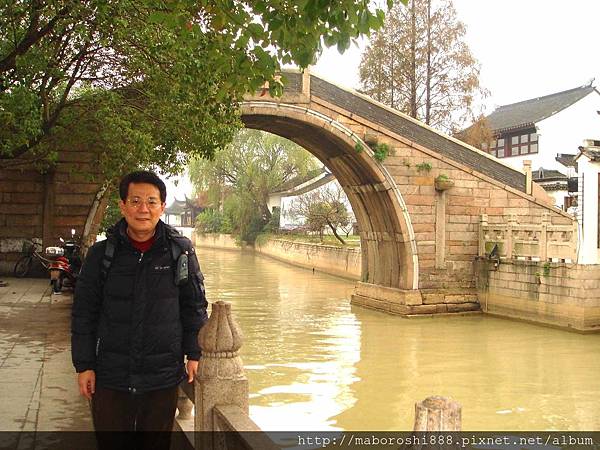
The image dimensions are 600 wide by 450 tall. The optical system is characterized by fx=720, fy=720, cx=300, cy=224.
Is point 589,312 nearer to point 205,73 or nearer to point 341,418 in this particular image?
point 341,418

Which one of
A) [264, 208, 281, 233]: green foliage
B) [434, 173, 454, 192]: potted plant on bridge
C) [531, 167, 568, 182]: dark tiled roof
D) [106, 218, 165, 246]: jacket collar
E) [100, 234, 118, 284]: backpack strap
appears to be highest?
[531, 167, 568, 182]: dark tiled roof

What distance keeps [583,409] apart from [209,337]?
251 inches

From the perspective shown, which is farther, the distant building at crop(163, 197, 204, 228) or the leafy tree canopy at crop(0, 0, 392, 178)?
the distant building at crop(163, 197, 204, 228)

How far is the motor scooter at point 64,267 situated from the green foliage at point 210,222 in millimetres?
32431

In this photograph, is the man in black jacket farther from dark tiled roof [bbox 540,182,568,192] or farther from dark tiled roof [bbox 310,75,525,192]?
dark tiled roof [bbox 540,182,568,192]

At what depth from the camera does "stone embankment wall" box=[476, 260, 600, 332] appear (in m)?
13.4

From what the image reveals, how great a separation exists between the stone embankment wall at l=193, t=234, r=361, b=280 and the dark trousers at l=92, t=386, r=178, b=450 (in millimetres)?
20452

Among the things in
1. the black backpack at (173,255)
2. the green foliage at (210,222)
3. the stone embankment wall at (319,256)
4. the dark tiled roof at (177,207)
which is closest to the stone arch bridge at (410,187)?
the stone embankment wall at (319,256)

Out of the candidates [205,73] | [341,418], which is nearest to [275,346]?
[341,418]

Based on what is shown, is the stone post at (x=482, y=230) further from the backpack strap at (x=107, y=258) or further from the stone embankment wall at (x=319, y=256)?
the backpack strap at (x=107, y=258)

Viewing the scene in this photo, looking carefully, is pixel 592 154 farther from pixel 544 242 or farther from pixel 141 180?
pixel 141 180

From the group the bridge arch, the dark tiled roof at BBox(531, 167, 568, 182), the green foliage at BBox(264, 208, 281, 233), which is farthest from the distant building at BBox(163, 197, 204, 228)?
the bridge arch

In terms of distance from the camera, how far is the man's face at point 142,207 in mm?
2848

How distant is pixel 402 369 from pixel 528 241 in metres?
5.86
